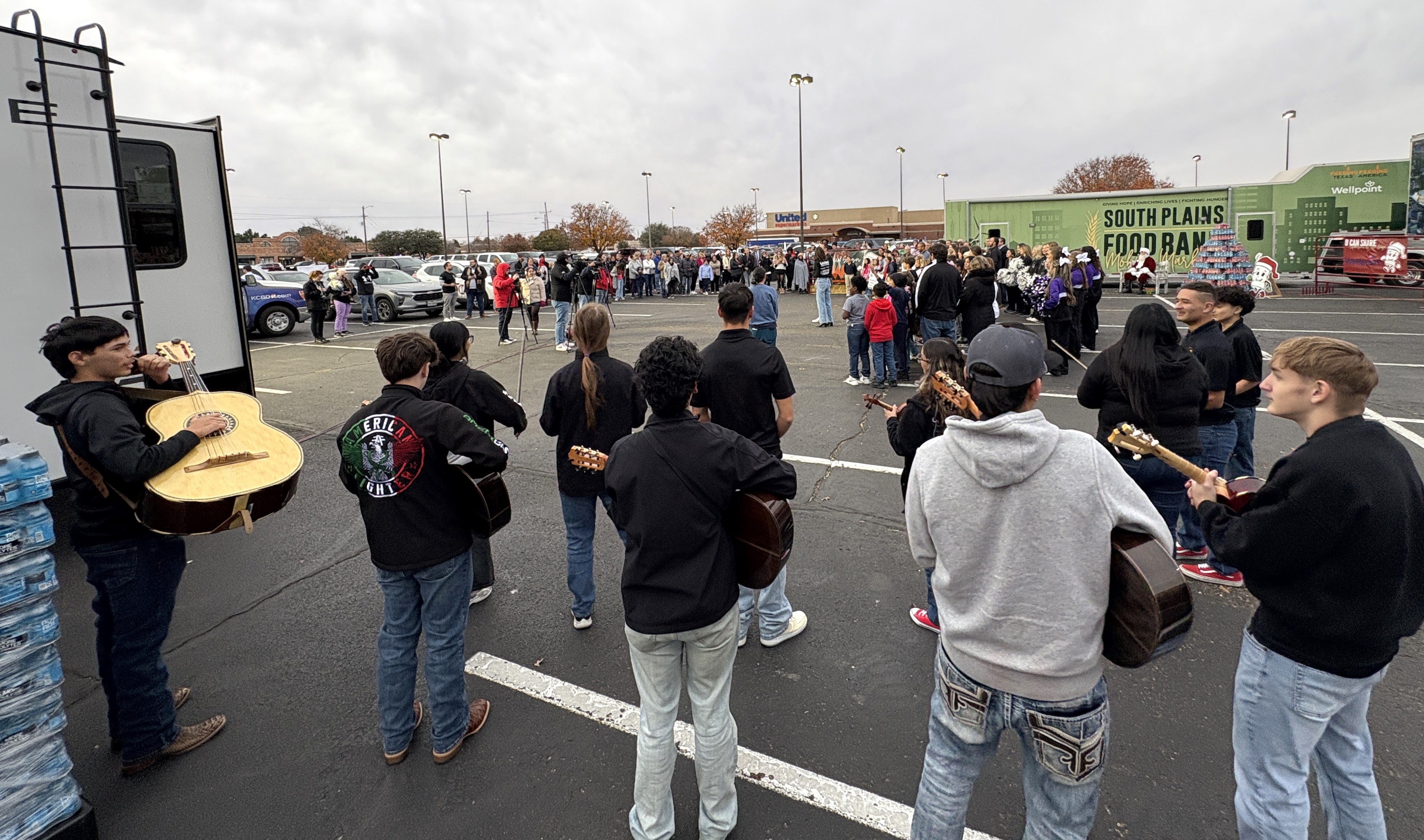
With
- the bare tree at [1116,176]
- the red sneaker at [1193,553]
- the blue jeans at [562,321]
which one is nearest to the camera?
the red sneaker at [1193,553]

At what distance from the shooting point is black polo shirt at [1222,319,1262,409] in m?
4.73

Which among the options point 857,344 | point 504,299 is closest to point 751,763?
point 857,344

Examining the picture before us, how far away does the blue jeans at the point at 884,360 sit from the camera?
10.5m

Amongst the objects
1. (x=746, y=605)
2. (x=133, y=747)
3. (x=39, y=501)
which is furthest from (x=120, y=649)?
(x=746, y=605)

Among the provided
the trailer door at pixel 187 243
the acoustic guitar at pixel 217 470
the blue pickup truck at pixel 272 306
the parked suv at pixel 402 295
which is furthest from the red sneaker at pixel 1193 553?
the parked suv at pixel 402 295

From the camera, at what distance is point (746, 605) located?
411cm

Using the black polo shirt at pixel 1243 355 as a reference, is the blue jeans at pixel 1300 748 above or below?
below

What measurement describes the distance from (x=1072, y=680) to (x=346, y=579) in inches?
185

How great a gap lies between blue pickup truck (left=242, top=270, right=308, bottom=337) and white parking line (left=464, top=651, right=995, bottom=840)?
61.9 feet

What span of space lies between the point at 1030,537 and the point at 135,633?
361 cm

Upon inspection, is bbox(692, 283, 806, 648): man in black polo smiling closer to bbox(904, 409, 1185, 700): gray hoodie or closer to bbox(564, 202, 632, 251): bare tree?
bbox(904, 409, 1185, 700): gray hoodie

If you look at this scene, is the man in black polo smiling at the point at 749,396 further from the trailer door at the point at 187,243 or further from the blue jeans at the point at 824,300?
the blue jeans at the point at 824,300

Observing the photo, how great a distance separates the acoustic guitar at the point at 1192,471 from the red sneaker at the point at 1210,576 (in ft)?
8.03

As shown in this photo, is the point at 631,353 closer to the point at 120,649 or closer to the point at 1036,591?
the point at 120,649
